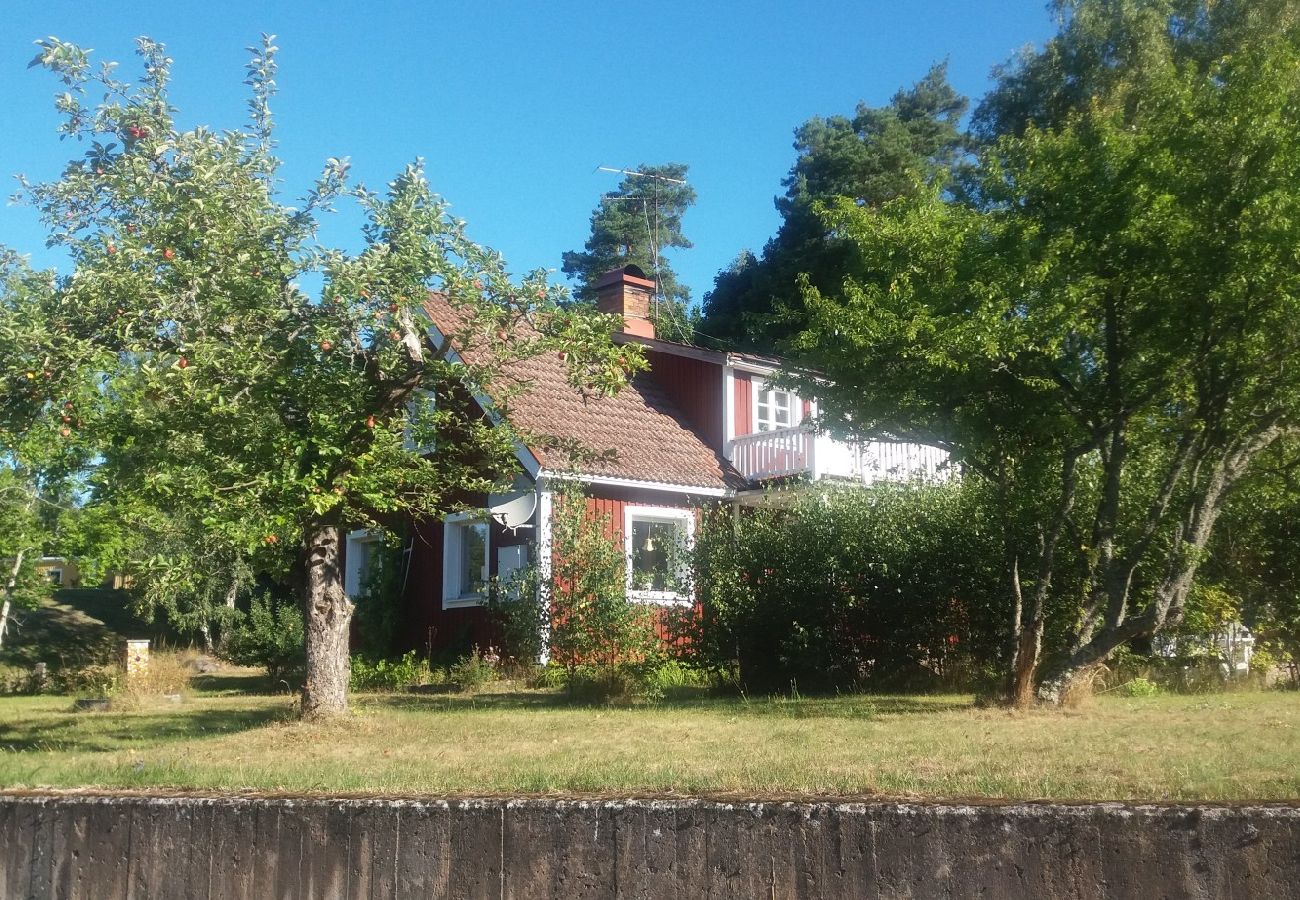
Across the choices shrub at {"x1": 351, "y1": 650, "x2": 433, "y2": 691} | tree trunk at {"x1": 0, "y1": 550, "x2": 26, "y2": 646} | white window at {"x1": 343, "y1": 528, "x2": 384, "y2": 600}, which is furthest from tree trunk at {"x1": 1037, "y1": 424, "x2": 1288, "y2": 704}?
tree trunk at {"x1": 0, "y1": 550, "x2": 26, "y2": 646}

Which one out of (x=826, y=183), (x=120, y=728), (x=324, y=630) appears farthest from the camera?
(x=826, y=183)

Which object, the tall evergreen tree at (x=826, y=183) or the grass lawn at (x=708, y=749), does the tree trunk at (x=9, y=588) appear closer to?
the grass lawn at (x=708, y=749)

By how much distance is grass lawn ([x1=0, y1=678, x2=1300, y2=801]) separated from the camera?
696 cm

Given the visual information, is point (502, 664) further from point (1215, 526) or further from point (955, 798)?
point (955, 798)

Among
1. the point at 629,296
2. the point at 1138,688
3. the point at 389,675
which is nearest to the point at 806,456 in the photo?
the point at 629,296

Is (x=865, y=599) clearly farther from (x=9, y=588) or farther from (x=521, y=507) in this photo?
(x=9, y=588)

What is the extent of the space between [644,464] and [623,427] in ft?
4.43

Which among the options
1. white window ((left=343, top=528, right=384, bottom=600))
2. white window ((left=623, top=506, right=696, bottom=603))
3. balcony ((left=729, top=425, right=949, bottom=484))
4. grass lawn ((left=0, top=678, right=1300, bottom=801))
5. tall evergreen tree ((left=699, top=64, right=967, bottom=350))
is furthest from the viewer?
tall evergreen tree ((left=699, top=64, right=967, bottom=350))

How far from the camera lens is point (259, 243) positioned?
1045 cm

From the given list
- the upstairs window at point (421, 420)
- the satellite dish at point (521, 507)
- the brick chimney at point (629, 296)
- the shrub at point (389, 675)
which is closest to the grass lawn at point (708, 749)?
the upstairs window at point (421, 420)

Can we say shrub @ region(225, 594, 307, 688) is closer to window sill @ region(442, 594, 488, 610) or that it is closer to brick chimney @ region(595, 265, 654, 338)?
window sill @ region(442, 594, 488, 610)

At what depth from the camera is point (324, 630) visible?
1121 cm

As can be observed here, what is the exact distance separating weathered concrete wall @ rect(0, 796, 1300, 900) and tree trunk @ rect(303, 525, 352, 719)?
15.1 ft

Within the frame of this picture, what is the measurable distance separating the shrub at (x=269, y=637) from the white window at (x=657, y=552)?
5439 mm
